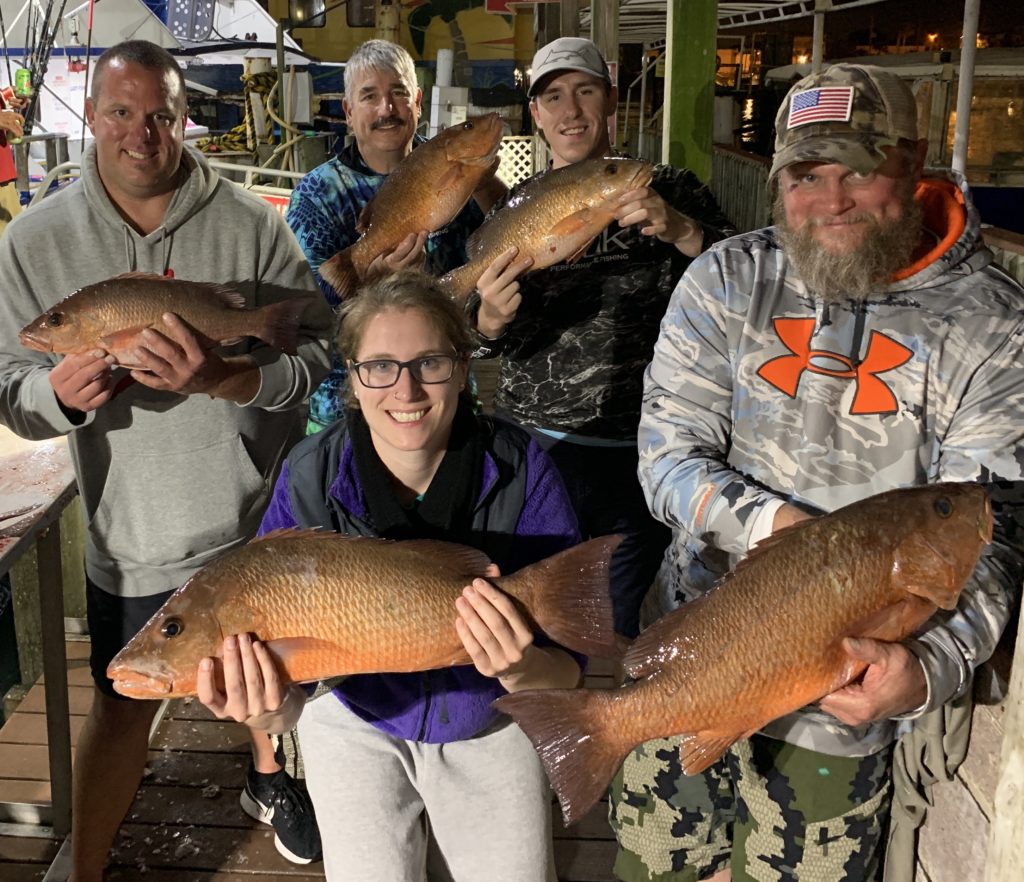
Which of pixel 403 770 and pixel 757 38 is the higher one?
pixel 757 38

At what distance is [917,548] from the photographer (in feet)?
5.83

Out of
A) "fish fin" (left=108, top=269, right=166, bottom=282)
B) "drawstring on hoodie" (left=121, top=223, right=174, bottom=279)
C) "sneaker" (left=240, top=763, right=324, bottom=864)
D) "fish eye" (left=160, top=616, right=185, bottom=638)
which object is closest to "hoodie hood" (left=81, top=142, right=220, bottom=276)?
"drawstring on hoodie" (left=121, top=223, right=174, bottom=279)

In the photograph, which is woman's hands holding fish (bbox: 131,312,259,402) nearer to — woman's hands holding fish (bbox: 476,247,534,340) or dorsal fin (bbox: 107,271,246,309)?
dorsal fin (bbox: 107,271,246,309)

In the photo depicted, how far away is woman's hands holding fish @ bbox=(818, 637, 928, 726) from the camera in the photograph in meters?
1.83

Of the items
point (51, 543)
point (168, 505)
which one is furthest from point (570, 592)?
point (51, 543)

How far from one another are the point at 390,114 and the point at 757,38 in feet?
104

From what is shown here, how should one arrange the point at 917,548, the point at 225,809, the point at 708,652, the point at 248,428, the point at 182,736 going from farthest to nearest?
the point at 182,736, the point at 225,809, the point at 248,428, the point at 708,652, the point at 917,548

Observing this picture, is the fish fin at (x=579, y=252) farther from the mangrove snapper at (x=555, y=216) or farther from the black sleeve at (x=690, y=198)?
the black sleeve at (x=690, y=198)

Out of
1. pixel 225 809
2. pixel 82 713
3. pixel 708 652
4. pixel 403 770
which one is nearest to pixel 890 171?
pixel 708 652

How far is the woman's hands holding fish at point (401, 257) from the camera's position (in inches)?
133

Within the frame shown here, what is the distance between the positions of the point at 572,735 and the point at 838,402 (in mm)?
906

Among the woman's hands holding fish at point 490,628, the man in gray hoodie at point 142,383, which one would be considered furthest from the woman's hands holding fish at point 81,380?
the woman's hands holding fish at point 490,628

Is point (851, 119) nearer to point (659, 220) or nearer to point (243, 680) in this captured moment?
point (659, 220)

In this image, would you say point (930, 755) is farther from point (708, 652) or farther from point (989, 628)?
point (708, 652)
